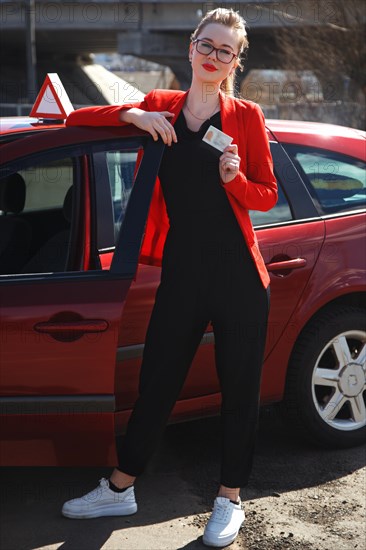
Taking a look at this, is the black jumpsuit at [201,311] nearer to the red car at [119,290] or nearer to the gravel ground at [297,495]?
the red car at [119,290]

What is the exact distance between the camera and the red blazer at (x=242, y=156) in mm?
3208

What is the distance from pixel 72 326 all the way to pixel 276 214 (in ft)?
4.00

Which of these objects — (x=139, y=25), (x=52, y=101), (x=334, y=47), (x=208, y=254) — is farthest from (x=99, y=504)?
(x=139, y=25)

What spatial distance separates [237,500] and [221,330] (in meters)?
0.71

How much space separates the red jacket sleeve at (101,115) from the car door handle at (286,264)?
0.94 metres

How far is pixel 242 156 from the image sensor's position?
3279 mm

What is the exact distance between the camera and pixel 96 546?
11.3 ft

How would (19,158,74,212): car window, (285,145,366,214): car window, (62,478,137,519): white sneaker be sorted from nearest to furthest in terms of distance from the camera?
(62,478,137,519): white sneaker < (285,145,366,214): car window < (19,158,74,212): car window

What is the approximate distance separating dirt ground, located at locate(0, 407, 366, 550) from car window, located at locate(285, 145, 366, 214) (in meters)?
1.16

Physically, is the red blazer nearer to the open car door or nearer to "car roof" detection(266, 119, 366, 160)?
the open car door

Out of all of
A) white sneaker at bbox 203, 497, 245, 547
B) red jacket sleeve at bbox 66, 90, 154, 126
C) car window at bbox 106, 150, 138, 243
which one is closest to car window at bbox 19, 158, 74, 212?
car window at bbox 106, 150, 138, 243

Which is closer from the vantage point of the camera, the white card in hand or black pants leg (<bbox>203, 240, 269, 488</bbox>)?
the white card in hand

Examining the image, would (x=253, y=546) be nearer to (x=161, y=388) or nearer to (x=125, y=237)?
(x=161, y=388)

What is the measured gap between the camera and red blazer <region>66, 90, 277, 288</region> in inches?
126
